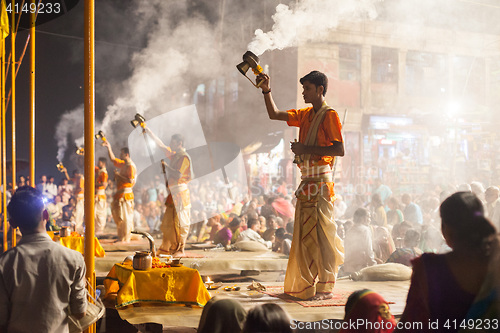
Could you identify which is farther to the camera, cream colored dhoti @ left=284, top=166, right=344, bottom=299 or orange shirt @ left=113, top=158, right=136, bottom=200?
orange shirt @ left=113, top=158, right=136, bottom=200

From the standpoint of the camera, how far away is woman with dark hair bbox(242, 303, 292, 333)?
220 centimetres

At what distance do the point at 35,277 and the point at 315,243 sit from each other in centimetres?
262

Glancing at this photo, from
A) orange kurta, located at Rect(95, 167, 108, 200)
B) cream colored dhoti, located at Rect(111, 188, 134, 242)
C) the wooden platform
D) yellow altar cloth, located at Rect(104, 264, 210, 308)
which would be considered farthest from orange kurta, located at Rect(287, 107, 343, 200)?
orange kurta, located at Rect(95, 167, 108, 200)

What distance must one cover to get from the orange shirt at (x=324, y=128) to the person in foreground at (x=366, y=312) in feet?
7.26

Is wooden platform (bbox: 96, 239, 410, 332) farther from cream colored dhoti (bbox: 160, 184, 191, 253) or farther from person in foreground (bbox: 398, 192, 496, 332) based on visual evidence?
person in foreground (bbox: 398, 192, 496, 332)

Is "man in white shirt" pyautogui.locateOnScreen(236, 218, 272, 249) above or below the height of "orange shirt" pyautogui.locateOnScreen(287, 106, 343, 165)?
below

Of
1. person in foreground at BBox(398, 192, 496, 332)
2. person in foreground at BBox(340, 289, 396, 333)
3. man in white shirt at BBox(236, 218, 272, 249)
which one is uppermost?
person in foreground at BBox(398, 192, 496, 332)

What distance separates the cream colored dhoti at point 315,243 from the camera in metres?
4.70

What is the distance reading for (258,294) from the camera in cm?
511

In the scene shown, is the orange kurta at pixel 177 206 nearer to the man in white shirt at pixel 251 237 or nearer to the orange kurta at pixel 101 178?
the man in white shirt at pixel 251 237

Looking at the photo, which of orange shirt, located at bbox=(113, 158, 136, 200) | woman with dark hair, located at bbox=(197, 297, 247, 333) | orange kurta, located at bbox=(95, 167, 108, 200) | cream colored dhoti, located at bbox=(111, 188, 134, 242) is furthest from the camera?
orange kurta, located at bbox=(95, 167, 108, 200)

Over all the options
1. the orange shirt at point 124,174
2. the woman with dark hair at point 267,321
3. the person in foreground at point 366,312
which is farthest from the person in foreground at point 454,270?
the orange shirt at point 124,174

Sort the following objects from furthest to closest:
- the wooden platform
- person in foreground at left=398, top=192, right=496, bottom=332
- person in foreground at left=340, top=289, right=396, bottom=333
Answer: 1. the wooden platform
2. person in foreground at left=340, top=289, right=396, bottom=333
3. person in foreground at left=398, top=192, right=496, bottom=332

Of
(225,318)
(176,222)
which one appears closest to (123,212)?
(176,222)
